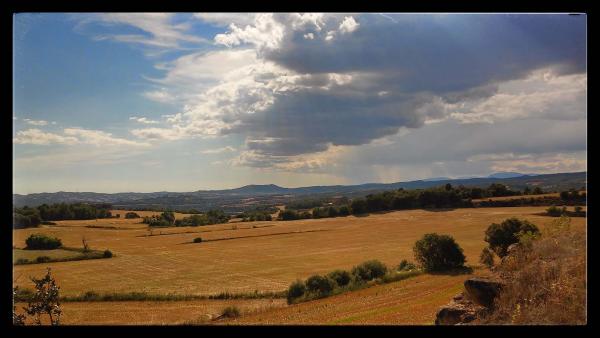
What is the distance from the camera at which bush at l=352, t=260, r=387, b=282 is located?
67.3 ft

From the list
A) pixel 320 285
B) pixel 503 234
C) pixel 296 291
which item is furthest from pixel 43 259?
pixel 503 234

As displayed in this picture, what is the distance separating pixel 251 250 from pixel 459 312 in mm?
30019

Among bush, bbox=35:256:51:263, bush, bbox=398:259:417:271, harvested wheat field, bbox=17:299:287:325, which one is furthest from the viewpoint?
bush, bbox=35:256:51:263

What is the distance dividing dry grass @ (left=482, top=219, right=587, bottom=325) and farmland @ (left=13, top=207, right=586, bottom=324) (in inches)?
28.2

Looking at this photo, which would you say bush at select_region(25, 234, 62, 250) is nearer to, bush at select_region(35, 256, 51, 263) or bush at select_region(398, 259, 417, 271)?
bush at select_region(35, 256, 51, 263)

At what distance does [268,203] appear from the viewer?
5884 cm

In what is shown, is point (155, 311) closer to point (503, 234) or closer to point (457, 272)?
point (457, 272)

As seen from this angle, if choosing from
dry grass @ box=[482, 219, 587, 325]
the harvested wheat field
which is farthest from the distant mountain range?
dry grass @ box=[482, 219, 587, 325]

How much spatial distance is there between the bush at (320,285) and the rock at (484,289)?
11966 millimetres

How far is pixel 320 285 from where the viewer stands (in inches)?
717

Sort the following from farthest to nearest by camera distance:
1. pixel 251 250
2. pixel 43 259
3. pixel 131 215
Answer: pixel 131 215 < pixel 251 250 < pixel 43 259
